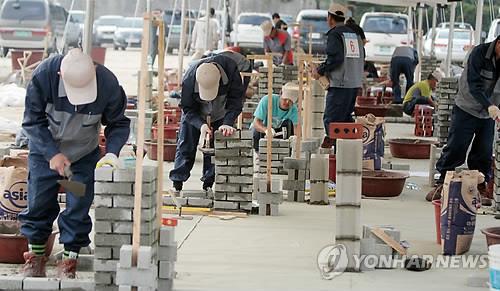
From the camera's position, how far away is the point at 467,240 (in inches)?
323

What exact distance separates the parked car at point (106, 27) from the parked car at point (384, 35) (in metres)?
16.7

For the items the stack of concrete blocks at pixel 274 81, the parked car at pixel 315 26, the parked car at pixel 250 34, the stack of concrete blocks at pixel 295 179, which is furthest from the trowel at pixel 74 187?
the parked car at pixel 250 34

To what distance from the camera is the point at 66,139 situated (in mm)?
7102

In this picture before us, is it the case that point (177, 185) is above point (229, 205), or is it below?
above

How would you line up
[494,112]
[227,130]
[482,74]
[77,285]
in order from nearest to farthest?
[77,285]
[494,112]
[227,130]
[482,74]

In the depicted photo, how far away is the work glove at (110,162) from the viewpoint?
22.9ft

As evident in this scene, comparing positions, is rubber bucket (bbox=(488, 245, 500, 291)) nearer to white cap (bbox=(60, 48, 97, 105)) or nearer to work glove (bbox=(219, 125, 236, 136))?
white cap (bbox=(60, 48, 97, 105))

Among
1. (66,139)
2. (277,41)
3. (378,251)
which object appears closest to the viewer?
(66,139)

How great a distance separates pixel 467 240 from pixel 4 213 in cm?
324

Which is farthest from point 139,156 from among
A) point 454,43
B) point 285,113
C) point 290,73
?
point 454,43

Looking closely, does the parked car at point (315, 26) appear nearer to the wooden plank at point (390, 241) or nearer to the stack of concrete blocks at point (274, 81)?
the stack of concrete blocks at point (274, 81)

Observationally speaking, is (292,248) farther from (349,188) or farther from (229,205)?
(229,205)

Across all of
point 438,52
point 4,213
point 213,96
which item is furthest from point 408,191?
point 438,52

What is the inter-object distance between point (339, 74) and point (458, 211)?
15.6 ft
